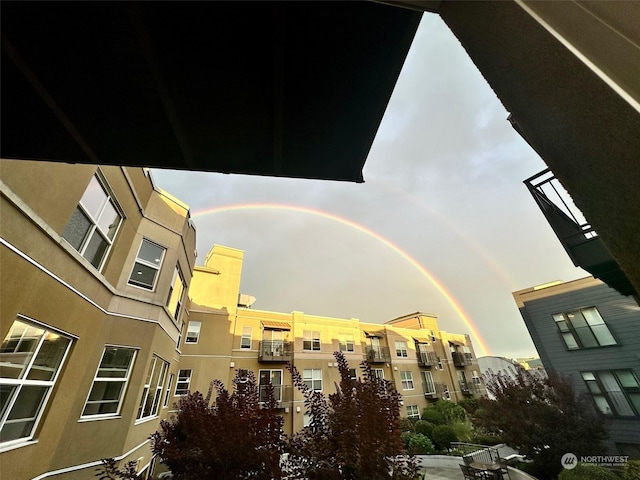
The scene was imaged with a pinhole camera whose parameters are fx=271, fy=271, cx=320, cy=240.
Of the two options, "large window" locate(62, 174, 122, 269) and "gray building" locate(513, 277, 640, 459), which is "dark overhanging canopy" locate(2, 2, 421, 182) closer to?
"large window" locate(62, 174, 122, 269)

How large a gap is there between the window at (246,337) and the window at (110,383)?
1379cm

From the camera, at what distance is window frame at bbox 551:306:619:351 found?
1327cm

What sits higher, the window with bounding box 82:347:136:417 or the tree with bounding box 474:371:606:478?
the window with bounding box 82:347:136:417

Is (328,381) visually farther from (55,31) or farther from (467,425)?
(55,31)

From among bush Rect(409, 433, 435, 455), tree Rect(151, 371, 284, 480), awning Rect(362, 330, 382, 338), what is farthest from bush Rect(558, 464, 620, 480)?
awning Rect(362, 330, 382, 338)

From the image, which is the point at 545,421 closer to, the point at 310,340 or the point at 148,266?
the point at 310,340

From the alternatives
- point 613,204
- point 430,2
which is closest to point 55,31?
point 430,2

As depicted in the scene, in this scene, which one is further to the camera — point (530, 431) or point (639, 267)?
point (530, 431)

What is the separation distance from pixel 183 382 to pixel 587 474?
18482 mm

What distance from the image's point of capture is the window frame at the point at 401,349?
26.4 meters

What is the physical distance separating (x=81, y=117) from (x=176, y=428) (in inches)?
270

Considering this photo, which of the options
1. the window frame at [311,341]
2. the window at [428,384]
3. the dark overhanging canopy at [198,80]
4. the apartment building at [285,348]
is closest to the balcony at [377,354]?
the apartment building at [285,348]

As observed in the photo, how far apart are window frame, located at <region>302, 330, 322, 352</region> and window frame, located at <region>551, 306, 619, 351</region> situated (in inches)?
608

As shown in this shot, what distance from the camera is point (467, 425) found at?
1877 cm
